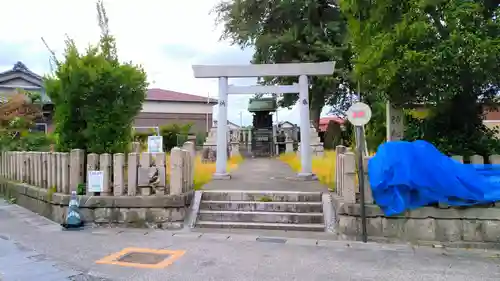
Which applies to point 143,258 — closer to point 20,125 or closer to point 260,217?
point 260,217

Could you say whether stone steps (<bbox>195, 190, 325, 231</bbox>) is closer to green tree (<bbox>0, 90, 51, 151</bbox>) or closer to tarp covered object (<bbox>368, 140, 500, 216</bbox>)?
tarp covered object (<bbox>368, 140, 500, 216</bbox>)

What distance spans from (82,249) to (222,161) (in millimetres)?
5626

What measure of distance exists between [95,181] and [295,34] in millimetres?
15903

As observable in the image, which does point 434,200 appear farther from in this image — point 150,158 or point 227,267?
point 150,158

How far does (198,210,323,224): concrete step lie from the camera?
26.1 feet

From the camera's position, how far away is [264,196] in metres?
8.54

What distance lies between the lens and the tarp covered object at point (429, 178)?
21.6 ft

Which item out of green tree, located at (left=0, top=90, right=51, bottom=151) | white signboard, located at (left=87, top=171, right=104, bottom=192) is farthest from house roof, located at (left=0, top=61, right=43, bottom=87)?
white signboard, located at (left=87, top=171, right=104, bottom=192)

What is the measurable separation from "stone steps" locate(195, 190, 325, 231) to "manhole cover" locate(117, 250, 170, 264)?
188 centimetres

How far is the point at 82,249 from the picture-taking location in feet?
21.0

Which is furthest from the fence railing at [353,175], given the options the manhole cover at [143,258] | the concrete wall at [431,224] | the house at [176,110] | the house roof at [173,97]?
the house roof at [173,97]

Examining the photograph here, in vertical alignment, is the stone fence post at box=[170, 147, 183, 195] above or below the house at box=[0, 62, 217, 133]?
below

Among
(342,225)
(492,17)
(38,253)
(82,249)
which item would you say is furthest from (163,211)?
(492,17)

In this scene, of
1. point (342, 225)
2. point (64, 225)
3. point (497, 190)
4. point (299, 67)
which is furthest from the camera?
point (299, 67)
